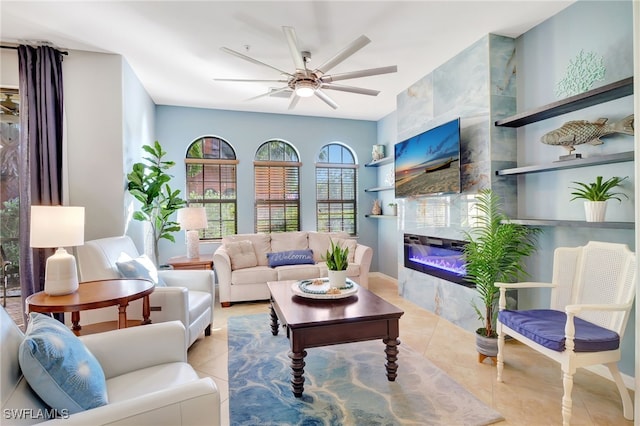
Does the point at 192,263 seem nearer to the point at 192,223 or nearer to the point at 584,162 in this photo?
the point at 192,223

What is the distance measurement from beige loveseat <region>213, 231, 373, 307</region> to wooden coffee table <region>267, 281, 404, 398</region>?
1900 millimetres

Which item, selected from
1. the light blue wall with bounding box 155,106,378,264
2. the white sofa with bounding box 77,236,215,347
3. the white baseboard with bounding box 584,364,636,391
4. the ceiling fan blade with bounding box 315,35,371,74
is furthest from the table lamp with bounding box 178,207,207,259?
the white baseboard with bounding box 584,364,636,391

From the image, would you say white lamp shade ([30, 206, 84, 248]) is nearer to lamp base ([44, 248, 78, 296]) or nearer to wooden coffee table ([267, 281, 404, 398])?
lamp base ([44, 248, 78, 296])

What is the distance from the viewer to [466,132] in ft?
11.1

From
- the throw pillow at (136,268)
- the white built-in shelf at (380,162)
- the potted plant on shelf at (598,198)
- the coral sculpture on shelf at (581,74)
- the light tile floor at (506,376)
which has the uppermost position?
the coral sculpture on shelf at (581,74)

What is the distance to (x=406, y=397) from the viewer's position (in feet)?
6.90

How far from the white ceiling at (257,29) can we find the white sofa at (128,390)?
2.51 m

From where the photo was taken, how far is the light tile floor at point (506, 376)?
6.41ft

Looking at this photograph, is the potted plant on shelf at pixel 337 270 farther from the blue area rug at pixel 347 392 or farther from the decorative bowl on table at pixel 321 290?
the blue area rug at pixel 347 392

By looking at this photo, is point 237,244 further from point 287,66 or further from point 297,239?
point 287,66

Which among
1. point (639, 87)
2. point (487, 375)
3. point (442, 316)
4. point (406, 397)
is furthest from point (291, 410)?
point (639, 87)

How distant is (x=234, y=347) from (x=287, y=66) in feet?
10.3

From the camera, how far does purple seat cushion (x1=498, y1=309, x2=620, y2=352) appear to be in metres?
1.83

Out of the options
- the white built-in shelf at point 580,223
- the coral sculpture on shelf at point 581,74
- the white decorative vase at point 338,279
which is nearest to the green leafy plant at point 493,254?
the white built-in shelf at point 580,223
